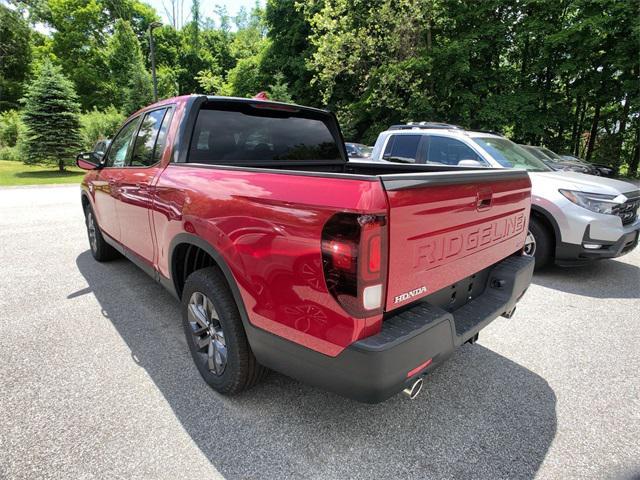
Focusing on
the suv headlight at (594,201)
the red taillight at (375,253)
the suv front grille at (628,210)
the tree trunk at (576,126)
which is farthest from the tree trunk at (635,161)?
the red taillight at (375,253)

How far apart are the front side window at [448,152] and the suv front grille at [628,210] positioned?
1764mm

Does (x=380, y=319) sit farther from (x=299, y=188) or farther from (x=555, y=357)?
(x=555, y=357)

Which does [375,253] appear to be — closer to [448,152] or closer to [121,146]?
[121,146]

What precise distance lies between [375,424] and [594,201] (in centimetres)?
413

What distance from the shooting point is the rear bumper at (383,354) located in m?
1.64

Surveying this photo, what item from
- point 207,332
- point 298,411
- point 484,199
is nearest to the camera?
point 484,199

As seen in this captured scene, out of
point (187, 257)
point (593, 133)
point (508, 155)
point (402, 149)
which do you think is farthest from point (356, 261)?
point (593, 133)

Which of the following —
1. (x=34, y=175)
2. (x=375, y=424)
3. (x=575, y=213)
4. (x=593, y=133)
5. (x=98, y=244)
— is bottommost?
(x=34, y=175)

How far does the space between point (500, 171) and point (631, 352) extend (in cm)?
210

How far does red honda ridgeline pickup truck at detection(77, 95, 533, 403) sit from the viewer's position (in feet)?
5.44

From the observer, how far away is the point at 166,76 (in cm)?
3856

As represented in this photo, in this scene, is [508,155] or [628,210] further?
[508,155]

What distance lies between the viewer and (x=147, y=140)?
3.50m

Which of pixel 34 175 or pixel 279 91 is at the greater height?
pixel 279 91
